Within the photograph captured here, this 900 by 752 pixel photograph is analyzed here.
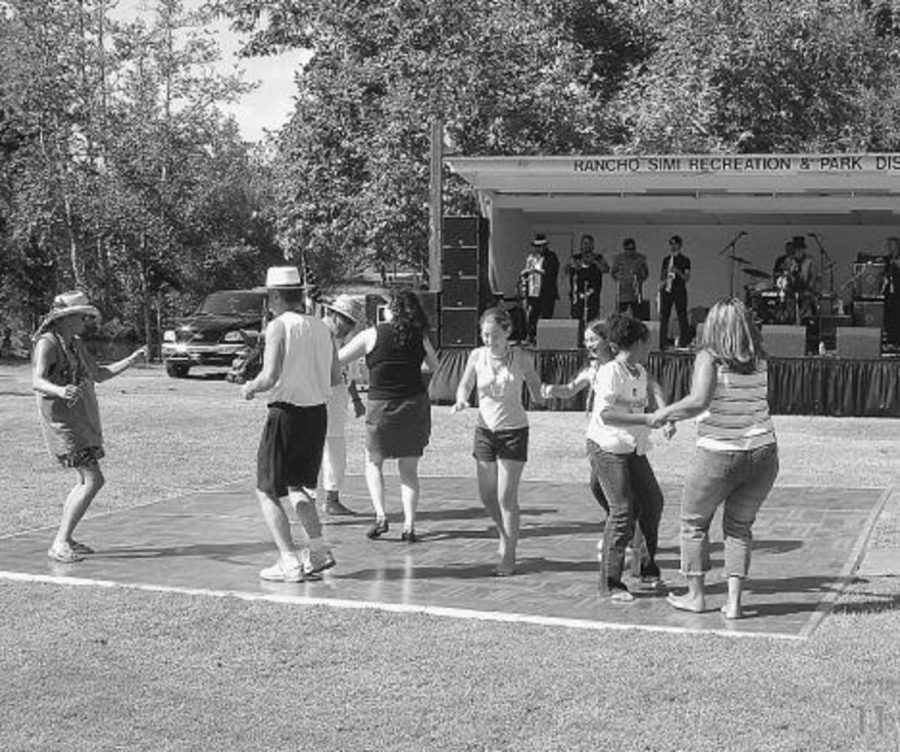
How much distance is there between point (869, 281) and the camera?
20.7 metres

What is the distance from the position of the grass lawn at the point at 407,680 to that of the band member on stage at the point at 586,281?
14197 millimetres

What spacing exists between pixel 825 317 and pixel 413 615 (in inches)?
607

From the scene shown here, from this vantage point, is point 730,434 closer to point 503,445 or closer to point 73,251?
point 503,445

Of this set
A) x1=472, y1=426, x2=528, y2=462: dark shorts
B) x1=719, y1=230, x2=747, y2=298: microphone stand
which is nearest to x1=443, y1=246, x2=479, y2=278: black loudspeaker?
x1=719, y1=230, x2=747, y2=298: microphone stand

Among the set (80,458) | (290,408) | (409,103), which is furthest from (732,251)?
(290,408)

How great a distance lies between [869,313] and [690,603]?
14.5 m

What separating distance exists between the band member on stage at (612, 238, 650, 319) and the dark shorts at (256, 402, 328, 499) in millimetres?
14584

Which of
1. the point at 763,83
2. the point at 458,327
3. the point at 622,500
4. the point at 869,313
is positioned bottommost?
the point at 622,500

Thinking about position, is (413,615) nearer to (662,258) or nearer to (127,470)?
(127,470)

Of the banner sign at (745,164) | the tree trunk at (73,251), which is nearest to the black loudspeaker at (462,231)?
the banner sign at (745,164)

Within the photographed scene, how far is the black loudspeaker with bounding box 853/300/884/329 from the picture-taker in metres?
20.0

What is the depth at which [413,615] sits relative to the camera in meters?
6.55

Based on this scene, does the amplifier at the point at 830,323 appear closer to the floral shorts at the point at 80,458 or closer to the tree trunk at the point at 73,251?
the floral shorts at the point at 80,458

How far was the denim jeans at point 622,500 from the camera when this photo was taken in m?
6.93
